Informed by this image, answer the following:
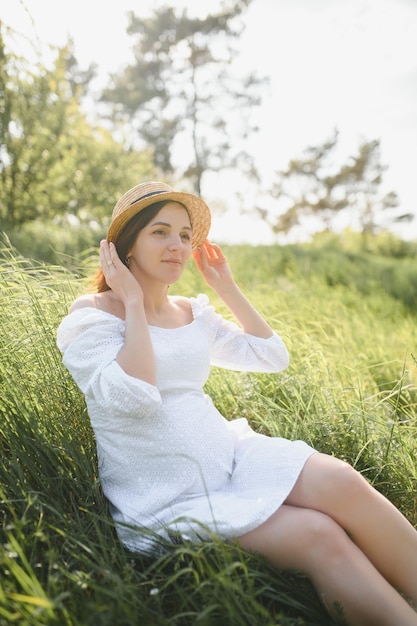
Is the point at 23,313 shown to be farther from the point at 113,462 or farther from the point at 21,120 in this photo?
the point at 21,120

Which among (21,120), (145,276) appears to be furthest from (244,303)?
(21,120)

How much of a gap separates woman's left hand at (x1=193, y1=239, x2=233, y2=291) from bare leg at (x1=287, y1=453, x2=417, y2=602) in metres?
1.10

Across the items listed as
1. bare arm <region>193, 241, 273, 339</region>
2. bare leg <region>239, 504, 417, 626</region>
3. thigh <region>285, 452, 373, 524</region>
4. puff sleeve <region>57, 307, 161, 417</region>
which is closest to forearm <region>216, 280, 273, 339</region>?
bare arm <region>193, 241, 273, 339</region>

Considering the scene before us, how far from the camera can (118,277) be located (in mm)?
2217

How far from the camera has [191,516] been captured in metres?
1.94

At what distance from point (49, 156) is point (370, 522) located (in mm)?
8691

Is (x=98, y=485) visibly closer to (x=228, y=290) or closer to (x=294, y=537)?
(x=294, y=537)

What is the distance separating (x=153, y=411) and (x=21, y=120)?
7.94 metres

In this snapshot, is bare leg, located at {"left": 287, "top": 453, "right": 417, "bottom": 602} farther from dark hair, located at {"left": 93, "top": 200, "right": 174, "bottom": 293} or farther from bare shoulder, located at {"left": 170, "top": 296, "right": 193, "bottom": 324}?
dark hair, located at {"left": 93, "top": 200, "right": 174, "bottom": 293}

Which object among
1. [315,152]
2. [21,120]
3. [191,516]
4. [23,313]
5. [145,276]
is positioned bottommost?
[191,516]

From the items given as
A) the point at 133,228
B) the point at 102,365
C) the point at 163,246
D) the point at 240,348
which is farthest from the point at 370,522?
the point at 133,228

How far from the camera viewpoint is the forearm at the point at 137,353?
6.57 feet

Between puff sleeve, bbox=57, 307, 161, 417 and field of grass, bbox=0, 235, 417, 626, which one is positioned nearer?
field of grass, bbox=0, 235, 417, 626

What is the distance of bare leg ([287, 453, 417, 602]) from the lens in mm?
1966
